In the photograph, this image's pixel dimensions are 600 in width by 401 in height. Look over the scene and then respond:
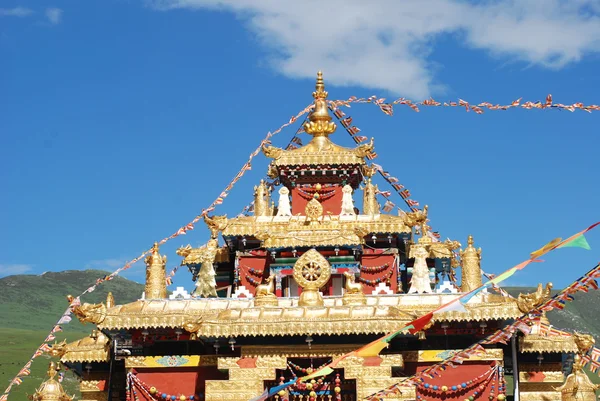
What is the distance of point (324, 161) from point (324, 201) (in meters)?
1.46

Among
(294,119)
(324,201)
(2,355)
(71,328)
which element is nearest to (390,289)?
(324,201)

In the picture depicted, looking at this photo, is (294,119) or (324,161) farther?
(294,119)

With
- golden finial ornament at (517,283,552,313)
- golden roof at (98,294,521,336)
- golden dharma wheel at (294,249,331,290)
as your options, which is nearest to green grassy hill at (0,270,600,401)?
golden roof at (98,294,521,336)

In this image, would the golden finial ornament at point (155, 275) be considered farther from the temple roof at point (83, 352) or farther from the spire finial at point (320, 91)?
the spire finial at point (320, 91)

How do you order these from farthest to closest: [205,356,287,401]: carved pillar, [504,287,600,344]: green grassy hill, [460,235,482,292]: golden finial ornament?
[504,287,600,344]: green grassy hill, [460,235,482,292]: golden finial ornament, [205,356,287,401]: carved pillar

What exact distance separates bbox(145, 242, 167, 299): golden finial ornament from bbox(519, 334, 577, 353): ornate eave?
1135 centimetres

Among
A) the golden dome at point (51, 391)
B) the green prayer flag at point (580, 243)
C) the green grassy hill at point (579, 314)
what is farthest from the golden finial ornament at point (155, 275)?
the green grassy hill at point (579, 314)

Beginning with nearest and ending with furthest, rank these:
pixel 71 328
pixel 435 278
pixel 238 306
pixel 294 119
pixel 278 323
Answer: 1. pixel 278 323
2. pixel 238 306
3. pixel 435 278
4. pixel 294 119
5. pixel 71 328

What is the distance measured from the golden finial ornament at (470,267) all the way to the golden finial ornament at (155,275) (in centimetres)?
930

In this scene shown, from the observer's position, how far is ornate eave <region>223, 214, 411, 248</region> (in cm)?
3381

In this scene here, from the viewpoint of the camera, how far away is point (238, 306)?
28.7 metres

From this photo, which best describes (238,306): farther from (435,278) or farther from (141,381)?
(435,278)

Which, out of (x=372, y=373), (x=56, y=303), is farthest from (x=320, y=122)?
→ (x=56, y=303)

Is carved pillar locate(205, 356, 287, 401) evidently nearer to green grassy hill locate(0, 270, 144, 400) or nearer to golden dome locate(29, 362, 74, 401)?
golden dome locate(29, 362, 74, 401)
